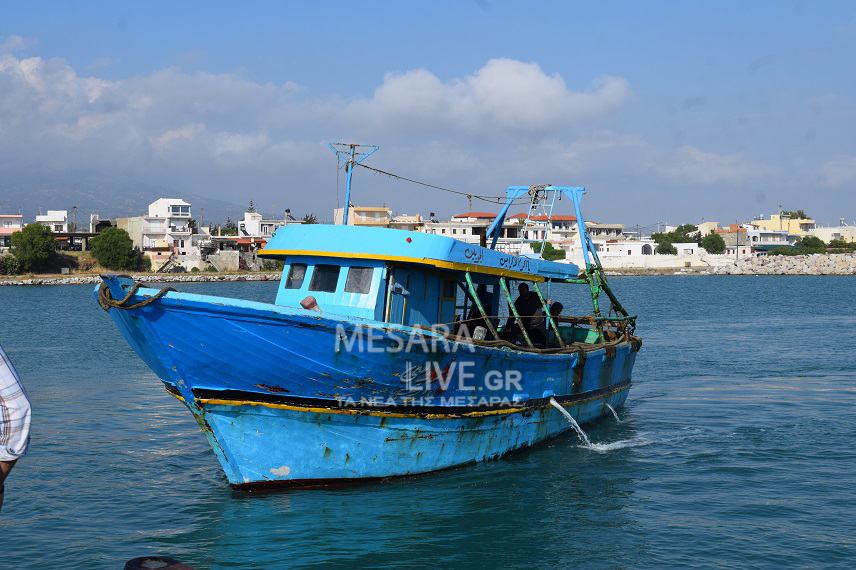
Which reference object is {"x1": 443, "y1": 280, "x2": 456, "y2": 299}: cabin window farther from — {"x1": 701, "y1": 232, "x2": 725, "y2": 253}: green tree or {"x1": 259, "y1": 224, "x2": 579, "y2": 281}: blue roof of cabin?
{"x1": 701, "y1": 232, "x2": 725, "y2": 253}: green tree

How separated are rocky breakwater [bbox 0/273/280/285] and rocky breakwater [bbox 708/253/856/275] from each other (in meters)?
67.4

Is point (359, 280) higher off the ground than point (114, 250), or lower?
lower

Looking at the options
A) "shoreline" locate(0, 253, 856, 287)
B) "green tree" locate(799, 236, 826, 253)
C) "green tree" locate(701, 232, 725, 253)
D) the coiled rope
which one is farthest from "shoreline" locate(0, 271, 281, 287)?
"green tree" locate(799, 236, 826, 253)

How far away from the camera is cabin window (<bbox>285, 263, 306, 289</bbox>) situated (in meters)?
13.4

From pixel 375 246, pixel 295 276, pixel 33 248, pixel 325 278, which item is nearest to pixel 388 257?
pixel 375 246

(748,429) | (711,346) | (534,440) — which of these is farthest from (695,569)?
(711,346)

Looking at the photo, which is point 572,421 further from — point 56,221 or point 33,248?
point 56,221

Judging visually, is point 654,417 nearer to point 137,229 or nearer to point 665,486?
point 665,486

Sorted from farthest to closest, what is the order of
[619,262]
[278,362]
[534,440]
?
[619,262] < [534,440] < [278,362]

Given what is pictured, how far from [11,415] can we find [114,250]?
94199 mm

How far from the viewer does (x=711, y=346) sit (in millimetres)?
33625

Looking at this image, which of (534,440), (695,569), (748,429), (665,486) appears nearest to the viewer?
(695,569)

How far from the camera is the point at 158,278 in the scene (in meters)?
90.2

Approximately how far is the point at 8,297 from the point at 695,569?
72.9m
